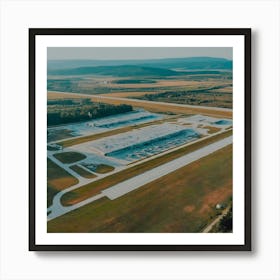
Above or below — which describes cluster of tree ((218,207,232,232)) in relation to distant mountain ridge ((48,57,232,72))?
below

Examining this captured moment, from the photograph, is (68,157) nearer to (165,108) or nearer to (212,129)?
(165,108)

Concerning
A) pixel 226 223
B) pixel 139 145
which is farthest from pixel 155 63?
pixel 226 223

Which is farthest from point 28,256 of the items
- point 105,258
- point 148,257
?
point 148,257

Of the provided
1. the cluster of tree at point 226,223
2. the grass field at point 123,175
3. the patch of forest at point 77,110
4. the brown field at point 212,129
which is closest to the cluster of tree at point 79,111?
the patch of forest at point 77,110

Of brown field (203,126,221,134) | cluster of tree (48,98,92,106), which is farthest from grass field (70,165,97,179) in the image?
brown field (203,126,221,134)

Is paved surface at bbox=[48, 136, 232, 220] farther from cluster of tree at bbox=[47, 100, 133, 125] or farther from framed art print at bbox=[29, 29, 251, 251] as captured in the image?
cluster of tree at bbox=[47, 100, 133, 125]

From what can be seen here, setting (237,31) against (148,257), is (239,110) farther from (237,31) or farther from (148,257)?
(148,257)

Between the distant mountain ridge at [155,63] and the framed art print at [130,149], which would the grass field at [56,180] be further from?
the distant mountain ridge at [155,63]
